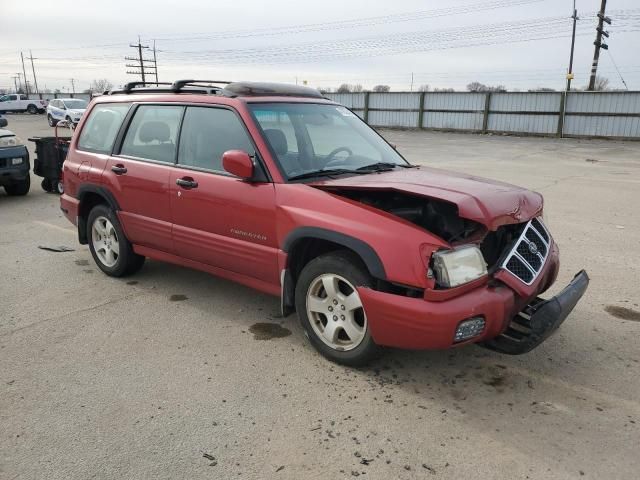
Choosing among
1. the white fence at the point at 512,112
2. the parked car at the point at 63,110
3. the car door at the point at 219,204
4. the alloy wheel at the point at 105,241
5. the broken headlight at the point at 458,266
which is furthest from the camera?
the parked car at the point at 63,110

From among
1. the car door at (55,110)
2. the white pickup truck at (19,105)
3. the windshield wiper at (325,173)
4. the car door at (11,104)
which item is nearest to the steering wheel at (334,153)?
the windshield wiper at (325,173)

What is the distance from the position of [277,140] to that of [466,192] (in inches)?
57.0

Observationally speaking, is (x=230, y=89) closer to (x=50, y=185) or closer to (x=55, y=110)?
(x=50, y=185)

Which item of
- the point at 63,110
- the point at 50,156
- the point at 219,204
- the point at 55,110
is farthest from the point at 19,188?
the point at 55,110

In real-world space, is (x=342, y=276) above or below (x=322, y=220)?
below

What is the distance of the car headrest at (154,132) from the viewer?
4.55 m

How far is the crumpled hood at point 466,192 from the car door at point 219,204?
1.70 feet

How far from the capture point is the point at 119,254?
16.8 feet

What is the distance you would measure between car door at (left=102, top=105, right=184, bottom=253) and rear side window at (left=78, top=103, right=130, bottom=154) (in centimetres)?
19

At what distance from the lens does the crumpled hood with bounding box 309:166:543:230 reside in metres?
3.05

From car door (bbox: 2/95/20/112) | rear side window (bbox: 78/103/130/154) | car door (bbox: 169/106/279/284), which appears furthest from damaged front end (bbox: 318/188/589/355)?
car door (bbox: 2/95/20/112)

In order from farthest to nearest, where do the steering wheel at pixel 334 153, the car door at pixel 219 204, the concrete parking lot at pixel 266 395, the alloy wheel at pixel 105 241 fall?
the alloy wheel at pixel 105 241
the steering wheel at pixel 334 153
the car door at pixel 219 204
the concrete parking lot at pixel 266 395

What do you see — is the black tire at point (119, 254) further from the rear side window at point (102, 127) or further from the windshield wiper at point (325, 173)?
the windshield wiper at point (325, 173)

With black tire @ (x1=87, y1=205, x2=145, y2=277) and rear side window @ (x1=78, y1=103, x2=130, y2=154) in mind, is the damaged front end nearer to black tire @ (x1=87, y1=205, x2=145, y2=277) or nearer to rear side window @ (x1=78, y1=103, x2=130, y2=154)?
black tire @ (x1=87, y1=205, x2=145, y2=277)
